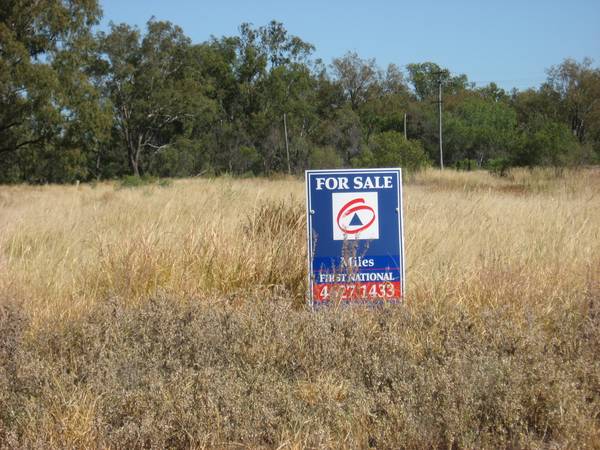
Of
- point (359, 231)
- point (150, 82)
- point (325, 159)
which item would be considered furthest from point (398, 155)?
point (359, 231)

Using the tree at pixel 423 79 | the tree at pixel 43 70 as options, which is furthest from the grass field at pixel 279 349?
the tree at pixel 423 79

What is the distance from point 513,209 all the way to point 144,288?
246 inches

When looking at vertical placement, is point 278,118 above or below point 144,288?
above

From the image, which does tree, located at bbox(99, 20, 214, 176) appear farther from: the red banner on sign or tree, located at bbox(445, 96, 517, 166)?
the red banner on sign

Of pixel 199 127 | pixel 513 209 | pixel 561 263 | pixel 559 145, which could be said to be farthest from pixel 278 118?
pixel 561 263

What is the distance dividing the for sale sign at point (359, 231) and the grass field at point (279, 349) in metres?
0.28

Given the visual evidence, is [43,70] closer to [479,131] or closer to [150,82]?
[150,82]

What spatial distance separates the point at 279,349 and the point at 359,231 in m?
1.22

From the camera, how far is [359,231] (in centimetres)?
498

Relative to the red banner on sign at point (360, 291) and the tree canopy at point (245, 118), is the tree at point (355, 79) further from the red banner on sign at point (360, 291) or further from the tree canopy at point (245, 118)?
the red banner on sign at point (360, 291)

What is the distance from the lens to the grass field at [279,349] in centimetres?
328

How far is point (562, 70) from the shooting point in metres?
49.7

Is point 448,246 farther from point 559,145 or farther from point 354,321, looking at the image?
point 559,145

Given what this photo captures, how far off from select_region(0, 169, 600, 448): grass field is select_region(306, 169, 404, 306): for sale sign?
0.93 ft
